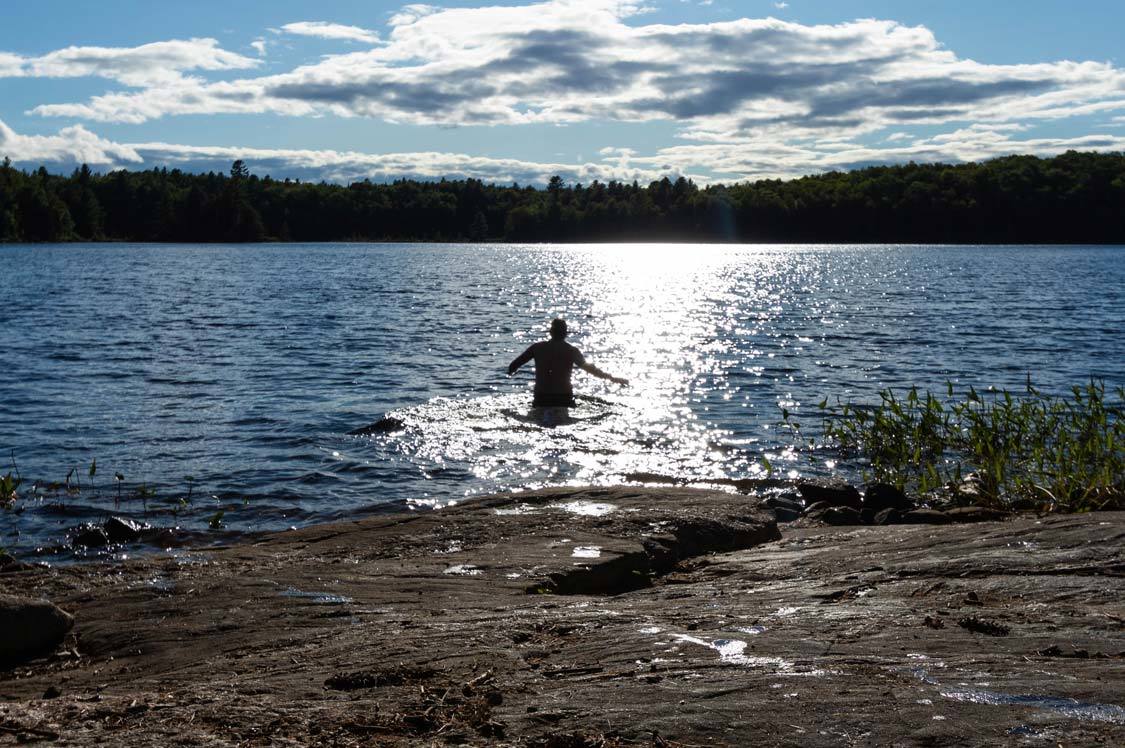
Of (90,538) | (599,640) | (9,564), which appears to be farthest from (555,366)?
(599,640)

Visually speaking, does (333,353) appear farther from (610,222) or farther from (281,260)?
(610,222)

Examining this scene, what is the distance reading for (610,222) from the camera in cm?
19562

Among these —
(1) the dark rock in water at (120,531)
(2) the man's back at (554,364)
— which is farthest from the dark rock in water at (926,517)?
(1) the dark rock in water at (120,531)

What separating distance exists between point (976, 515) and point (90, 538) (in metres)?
9.03

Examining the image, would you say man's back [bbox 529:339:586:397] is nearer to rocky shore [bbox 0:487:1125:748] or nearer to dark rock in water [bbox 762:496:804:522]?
dark rock in water [bbox 762:496:804:522]

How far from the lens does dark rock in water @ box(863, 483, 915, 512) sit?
11609mm

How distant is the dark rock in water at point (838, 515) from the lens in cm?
1123

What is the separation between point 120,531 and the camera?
1088cm

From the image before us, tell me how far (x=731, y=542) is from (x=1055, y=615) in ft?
13.7

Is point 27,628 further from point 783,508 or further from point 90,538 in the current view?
point 783,508

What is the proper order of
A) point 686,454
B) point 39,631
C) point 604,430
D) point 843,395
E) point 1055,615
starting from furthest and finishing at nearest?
1. point 843,395
2. point 604,430
3. point 686,454
4. point 39,631
5. point 1055,615

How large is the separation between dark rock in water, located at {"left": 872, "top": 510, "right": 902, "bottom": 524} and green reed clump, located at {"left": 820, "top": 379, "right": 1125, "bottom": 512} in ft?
3.02

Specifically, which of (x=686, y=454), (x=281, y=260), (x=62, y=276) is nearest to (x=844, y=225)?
(x=281, y=260)

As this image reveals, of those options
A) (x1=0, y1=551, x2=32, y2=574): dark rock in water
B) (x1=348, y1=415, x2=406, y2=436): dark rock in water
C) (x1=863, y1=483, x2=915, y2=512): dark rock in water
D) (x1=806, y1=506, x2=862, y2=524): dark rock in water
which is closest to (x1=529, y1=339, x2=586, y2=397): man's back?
(x1=348, y1=415, x2=406, y2=436): dark rock in water
